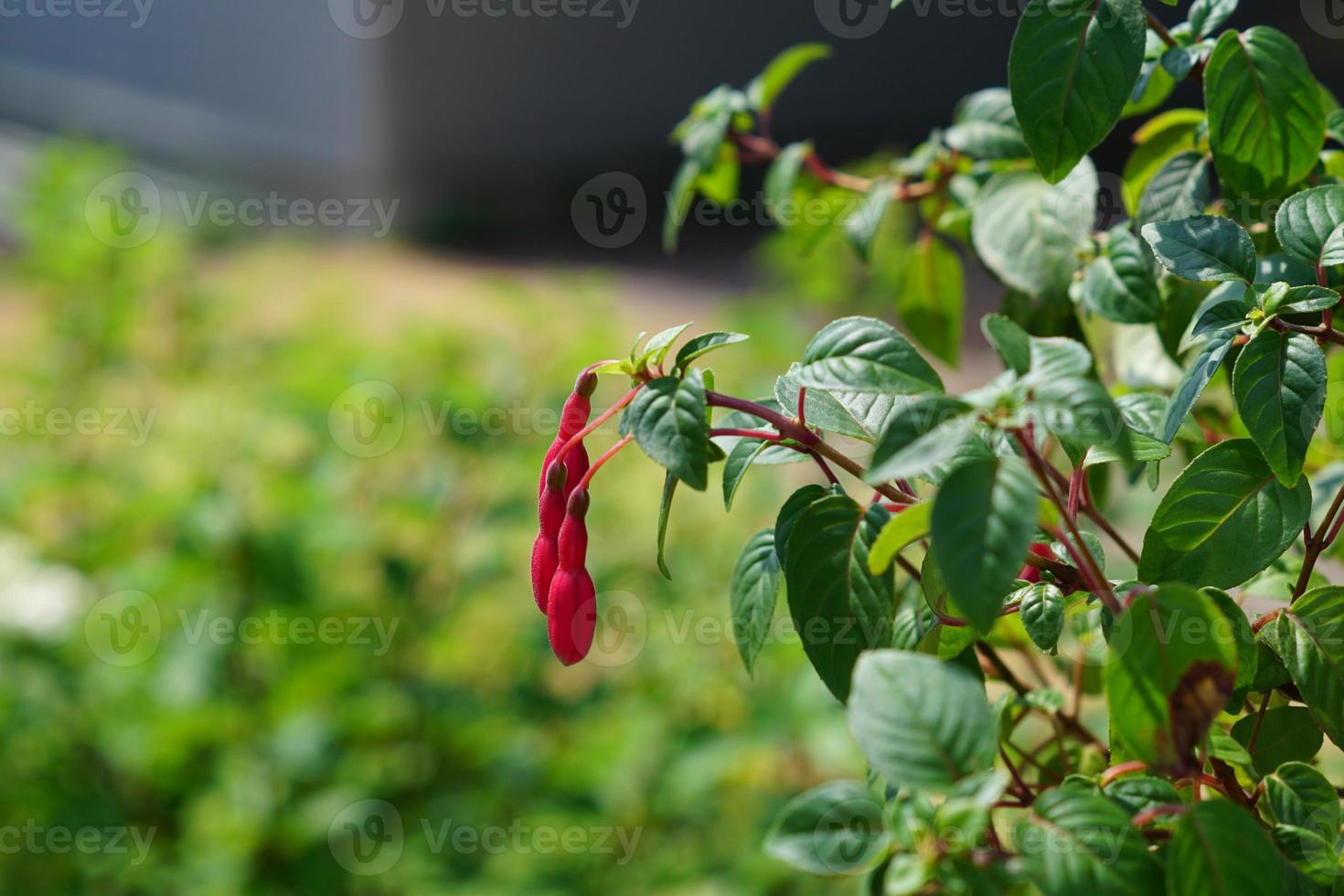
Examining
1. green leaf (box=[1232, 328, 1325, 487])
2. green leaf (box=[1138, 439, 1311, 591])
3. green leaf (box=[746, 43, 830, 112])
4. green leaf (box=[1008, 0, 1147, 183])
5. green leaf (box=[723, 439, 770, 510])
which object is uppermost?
green leaf (box=[746, 43, 830, 112])

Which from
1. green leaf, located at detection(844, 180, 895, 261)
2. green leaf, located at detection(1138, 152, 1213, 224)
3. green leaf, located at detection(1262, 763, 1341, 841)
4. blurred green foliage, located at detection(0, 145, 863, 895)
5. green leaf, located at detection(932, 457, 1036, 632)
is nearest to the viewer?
green leaf, located at detection(932, 457, 1036, 632)

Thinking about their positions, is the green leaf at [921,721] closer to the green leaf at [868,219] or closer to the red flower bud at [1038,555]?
the red flower bud at [1038,555]

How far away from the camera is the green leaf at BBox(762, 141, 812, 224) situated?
0.87 metres

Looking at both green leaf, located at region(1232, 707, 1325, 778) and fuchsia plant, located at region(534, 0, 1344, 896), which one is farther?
green leaf, located at region(1232, 707, 1325, 778)

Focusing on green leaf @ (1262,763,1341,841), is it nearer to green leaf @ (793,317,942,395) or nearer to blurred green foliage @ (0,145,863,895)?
green leaf @ (793,317,942,395)

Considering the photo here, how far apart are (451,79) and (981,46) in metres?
2.54

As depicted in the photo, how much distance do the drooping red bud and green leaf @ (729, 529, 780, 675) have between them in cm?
6

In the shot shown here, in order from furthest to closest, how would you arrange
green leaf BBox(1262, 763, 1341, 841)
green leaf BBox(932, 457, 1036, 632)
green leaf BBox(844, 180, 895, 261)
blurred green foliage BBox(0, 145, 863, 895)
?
blurred green foliage BBox(0, 145, 863, 895) → green leaf BBox(844, 180, 895, 261) → green leaf BBox(1262, 763, 1341, 841) → green leaf BBox(932, 457, 1036, 632)

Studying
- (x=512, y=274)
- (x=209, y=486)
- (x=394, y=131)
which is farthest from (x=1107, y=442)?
(x=394, y=131)

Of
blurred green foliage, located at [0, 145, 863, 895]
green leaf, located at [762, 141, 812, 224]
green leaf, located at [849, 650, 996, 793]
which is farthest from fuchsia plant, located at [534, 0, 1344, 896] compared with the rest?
blurred green foliage, located at [0, 145, 863, 895]

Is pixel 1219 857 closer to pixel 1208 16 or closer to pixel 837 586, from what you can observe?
pixel 837 586

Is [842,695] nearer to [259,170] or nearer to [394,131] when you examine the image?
[394,131]

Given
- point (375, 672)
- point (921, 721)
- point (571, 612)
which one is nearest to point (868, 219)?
point (571, 612)

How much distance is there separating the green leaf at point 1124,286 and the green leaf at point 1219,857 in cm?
32
